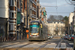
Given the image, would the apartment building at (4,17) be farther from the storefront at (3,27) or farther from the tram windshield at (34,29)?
the tram windshield at (34,29)

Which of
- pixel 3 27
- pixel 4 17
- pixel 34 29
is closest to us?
pixel 34 29

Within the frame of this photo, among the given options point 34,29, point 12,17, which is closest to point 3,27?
point 12,17

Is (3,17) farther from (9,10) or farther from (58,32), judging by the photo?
(58,32)

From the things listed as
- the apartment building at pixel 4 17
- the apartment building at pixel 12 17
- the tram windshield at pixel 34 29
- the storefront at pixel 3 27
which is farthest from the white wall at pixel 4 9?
the tram windshield at pixel 34 29

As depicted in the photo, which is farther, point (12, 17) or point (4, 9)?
point (12, 17)

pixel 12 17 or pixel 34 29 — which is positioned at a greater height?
pixel 12 17

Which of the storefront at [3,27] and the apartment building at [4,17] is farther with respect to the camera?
the apartment building at [4,17]

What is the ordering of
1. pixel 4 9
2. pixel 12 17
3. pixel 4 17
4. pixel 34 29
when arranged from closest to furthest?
pixel 34 29
pixel 4 17
pixel 4 9
pixel 12 17

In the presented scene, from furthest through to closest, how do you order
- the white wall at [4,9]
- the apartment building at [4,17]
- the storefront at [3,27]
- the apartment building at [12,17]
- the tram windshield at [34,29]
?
the apartment building at [12,17]
the white wall at [4,9]
the apartment building at [4,17]
the storefront at [3,27]
the tram windshield at [34,29]

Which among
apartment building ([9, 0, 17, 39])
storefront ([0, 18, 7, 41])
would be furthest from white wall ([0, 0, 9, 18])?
apartment building ([9, 0, 17, 39])

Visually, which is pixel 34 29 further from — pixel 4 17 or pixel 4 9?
pixel 4 9

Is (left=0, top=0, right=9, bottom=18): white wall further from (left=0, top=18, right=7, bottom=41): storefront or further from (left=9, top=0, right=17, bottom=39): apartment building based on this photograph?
(left=9, top=0, right=17, bottom=39): apartment building

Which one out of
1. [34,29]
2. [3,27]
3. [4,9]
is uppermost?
[4,9]

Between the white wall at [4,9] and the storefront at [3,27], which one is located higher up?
the white wall at [4,9]
